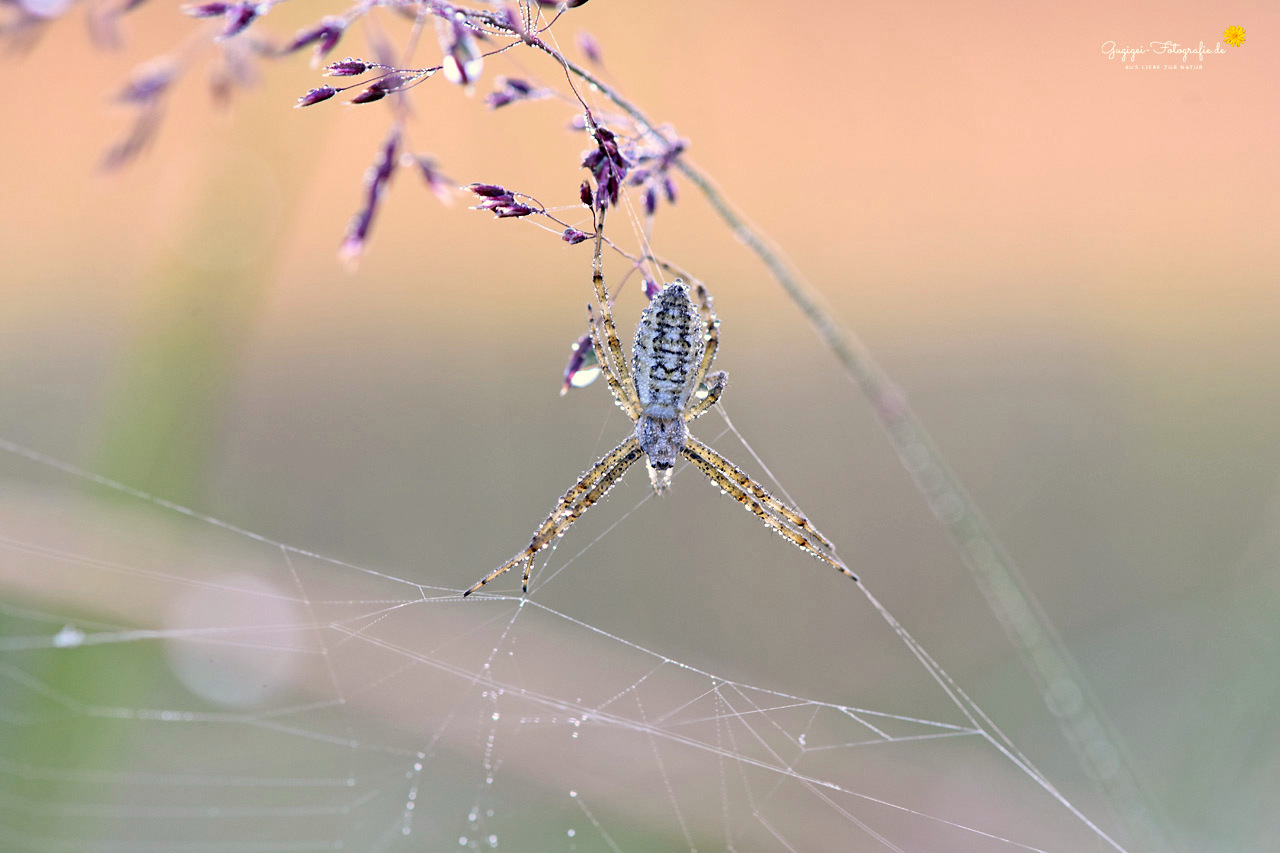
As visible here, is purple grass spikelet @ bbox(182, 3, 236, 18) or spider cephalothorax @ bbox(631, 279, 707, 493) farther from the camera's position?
spider cephalothorax @ bbox(631, 279, 707, 493)

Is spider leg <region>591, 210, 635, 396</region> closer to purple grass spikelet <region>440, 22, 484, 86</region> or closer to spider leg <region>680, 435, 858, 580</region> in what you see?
spider leg <region>680, 435, 858, 580</region>

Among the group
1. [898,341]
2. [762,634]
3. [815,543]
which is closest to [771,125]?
[898,341]

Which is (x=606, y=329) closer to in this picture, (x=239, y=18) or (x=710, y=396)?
(x=710, y=396)

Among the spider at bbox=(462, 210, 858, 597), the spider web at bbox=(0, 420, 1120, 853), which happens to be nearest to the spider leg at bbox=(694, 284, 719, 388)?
the spider at bbox=(462, 210, 858, 597)

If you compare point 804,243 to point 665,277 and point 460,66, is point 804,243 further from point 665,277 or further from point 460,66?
point 460,66

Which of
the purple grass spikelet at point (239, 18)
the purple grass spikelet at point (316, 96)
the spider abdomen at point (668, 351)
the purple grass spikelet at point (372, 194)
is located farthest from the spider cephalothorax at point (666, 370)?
the purple grass spikelet at point (239, 18)

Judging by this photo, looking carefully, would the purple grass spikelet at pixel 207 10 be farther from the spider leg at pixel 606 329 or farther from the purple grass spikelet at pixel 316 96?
the spider leg at pixel 606 329

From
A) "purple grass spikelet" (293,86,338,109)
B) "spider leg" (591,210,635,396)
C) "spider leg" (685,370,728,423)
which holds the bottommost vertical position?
"spider leg" (685,370,728,423)
